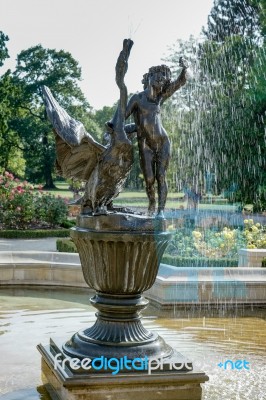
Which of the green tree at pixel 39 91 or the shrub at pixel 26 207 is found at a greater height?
the green tree at pixel 39 91

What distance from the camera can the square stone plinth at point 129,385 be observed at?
4355 millimetres

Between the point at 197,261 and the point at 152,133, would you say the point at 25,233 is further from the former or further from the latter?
the point at 152,133

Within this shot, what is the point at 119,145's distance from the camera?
16.4ft

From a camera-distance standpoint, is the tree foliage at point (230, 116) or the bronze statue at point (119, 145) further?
the tree foliage at point (230, 116)

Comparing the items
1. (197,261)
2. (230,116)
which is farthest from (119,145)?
(230,116)

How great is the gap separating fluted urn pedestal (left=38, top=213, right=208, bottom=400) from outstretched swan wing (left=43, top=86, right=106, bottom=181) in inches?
18.0

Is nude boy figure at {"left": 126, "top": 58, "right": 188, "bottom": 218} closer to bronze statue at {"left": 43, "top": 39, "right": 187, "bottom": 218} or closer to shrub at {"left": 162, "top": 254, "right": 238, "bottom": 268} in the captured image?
bronze statue at {"left": 43, "top": 39, "right": 187, "bottom": 218}

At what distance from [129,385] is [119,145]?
1.80 m

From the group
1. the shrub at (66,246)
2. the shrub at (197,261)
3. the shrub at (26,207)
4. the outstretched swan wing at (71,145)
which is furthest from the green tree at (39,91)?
the outstretched swan wing at (71,145)

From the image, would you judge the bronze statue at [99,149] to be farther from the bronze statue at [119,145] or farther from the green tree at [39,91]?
the green tree at [39,91]

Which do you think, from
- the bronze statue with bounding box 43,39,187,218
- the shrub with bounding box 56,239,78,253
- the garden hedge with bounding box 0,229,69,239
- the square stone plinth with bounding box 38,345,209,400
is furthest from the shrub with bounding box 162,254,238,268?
the garden hedge with bounding box 0,229,69,239

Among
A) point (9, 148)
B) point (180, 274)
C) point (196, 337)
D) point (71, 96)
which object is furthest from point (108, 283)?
point (71, 96)

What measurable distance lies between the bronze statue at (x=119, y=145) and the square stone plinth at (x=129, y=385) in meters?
1.24

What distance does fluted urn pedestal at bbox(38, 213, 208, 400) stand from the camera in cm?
444
